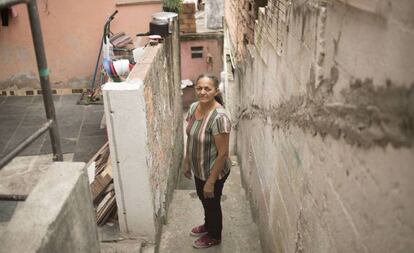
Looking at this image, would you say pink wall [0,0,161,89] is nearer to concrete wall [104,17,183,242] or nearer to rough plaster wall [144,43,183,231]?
rough plaster wall [144,43,183,231]

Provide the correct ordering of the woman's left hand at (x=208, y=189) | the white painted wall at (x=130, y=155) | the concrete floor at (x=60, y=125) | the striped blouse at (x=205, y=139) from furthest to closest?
the concrete floor at (x=60, y=125) → the woman's left hand at (x=208, y=189) → the striped blouse at (x=205, y=139) → the white painted wall at (x=130, y=155)

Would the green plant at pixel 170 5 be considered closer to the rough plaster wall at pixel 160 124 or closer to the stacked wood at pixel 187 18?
the stacked wood at pixel 187 18

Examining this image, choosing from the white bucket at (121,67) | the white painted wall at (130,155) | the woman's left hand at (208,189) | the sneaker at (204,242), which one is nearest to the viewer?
the white painted wall at (130,155)

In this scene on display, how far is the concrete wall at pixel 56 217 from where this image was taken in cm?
149

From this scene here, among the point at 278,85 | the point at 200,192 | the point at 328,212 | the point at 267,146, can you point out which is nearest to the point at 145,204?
the point at 200,192

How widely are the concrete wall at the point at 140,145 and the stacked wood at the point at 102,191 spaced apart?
299 mm

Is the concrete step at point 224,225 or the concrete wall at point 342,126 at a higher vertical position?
the concrete wall at point 342,126

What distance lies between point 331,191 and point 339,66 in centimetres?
61

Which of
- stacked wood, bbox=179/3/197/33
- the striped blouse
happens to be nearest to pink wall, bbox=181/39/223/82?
stacked wood, bbox=179/3/197/33

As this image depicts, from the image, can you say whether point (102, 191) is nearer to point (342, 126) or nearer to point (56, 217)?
point (56, 217)

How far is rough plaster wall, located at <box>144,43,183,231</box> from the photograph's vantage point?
12.2 ft

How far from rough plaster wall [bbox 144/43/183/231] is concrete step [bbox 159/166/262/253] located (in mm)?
237

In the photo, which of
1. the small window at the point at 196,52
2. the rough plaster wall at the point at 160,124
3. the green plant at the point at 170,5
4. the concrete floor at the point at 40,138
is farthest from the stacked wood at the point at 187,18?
the rough plaster wall at the point at 160,124

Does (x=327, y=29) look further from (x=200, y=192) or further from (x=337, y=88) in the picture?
(x=200, y=192)
